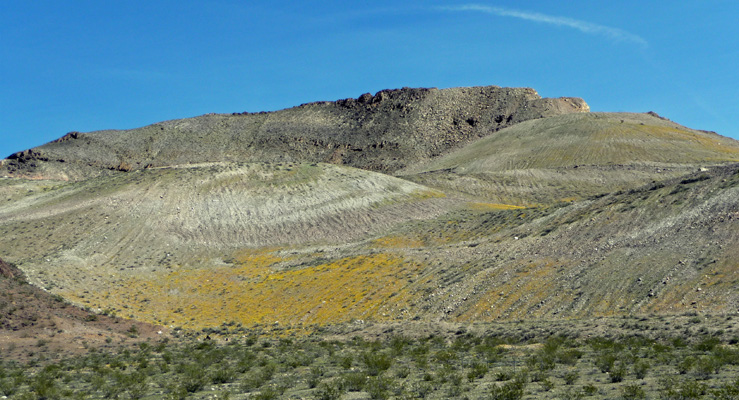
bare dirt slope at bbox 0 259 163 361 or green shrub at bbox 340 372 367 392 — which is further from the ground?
bare dirt slope at bbox 0 259 163 361

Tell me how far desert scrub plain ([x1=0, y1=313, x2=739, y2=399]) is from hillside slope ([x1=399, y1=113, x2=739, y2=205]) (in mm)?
44777

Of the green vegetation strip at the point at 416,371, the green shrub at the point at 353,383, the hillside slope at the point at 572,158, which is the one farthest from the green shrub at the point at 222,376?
the hillside slope at the point at 572,158

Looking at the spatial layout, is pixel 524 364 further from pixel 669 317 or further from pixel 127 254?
pixel 127 254

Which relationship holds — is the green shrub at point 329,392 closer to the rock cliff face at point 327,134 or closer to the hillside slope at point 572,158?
the hillside slope at point 572,158

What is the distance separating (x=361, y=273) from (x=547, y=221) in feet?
42.8

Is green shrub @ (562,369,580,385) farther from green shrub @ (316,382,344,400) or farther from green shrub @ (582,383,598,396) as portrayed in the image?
green shrub @ (316,382,344,400)

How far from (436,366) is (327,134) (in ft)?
370

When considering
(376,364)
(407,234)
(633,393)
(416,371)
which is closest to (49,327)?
(376,364)

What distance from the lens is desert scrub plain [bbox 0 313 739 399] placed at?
45.6 feet

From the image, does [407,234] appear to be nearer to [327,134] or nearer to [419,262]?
[419,262]

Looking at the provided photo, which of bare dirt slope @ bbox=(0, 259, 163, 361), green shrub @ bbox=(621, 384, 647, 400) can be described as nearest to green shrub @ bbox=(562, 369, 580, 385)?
green shrub @ bbox=(621, 384, 647, 400)

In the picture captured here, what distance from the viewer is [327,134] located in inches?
5054

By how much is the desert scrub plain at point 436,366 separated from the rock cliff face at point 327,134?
8863 centimetres

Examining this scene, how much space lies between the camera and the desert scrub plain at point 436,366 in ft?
45.6
